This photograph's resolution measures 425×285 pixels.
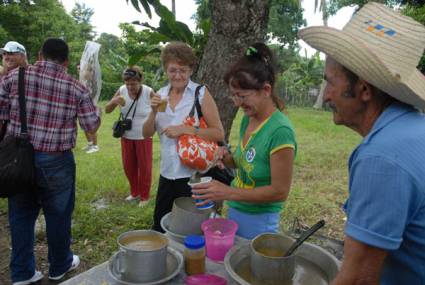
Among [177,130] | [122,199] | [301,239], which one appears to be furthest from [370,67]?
[122,199]

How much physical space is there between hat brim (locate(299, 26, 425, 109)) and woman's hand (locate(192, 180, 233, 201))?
0.76 metres

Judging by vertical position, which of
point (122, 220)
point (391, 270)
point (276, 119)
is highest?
point (276, 119)

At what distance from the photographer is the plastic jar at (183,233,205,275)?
1.42m

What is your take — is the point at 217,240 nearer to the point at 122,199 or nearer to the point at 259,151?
the point at 259,151

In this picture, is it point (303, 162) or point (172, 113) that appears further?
point (303, 162)

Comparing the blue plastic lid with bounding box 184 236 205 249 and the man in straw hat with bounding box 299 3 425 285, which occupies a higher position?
the man in straw hat with bounding box 299 3 425 285

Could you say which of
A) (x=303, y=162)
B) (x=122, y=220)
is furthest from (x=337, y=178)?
(x=122, y=220)

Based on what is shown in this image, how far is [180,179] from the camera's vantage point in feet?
8.70

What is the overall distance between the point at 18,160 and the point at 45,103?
0.43 metres

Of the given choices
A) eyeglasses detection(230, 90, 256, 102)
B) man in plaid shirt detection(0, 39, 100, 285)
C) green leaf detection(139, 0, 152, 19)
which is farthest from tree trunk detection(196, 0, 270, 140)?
eyeglasses detection(230, 90, 256, 102)

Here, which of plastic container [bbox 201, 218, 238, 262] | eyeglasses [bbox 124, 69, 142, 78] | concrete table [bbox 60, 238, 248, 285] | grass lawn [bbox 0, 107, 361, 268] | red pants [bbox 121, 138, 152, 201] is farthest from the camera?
red pants [bbox 121, 138, 152, 201]

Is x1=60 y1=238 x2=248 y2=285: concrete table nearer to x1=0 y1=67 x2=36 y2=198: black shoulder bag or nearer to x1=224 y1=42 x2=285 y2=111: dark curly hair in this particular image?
x1=224 y1=42 x2=285 y2=111: dark curly hair

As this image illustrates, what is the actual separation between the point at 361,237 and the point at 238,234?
3.24 feet

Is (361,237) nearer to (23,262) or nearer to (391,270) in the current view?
(391,270)
